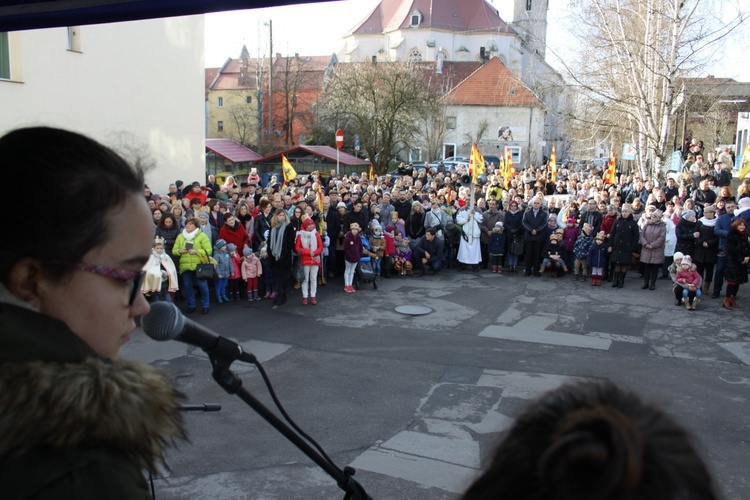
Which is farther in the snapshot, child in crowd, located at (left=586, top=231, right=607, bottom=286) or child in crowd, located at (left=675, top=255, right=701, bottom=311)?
child in crowd, located at (left=586, top=231, right=607, bottom=286)

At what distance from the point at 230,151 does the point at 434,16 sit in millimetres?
50300

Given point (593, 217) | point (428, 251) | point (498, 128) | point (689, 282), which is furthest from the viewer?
point (498, 128)

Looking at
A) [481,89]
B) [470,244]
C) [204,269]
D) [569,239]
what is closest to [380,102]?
[481,89]

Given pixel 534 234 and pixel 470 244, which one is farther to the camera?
pixel 470 244

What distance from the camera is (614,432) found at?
0.86 m

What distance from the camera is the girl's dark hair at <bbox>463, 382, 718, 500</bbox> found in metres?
0.83

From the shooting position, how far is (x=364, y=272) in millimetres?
13773

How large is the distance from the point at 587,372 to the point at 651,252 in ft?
20.9

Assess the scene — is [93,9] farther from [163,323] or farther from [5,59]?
[5,59]

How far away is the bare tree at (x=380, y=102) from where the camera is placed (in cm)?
3906

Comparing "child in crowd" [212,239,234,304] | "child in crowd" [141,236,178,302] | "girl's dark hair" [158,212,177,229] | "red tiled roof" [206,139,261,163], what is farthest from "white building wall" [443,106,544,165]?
"child in crowd" [141,236,178,302]

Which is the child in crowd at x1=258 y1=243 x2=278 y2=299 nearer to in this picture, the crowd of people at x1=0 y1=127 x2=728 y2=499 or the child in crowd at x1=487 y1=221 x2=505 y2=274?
the child in crowd at x1=487 y1=221 x2=505 y2=274

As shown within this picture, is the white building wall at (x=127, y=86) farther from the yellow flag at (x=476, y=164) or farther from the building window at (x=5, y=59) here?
the yellow flag at (x=476, y=164)

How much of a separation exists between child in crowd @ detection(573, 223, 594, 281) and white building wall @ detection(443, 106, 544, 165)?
43797 millimetres
